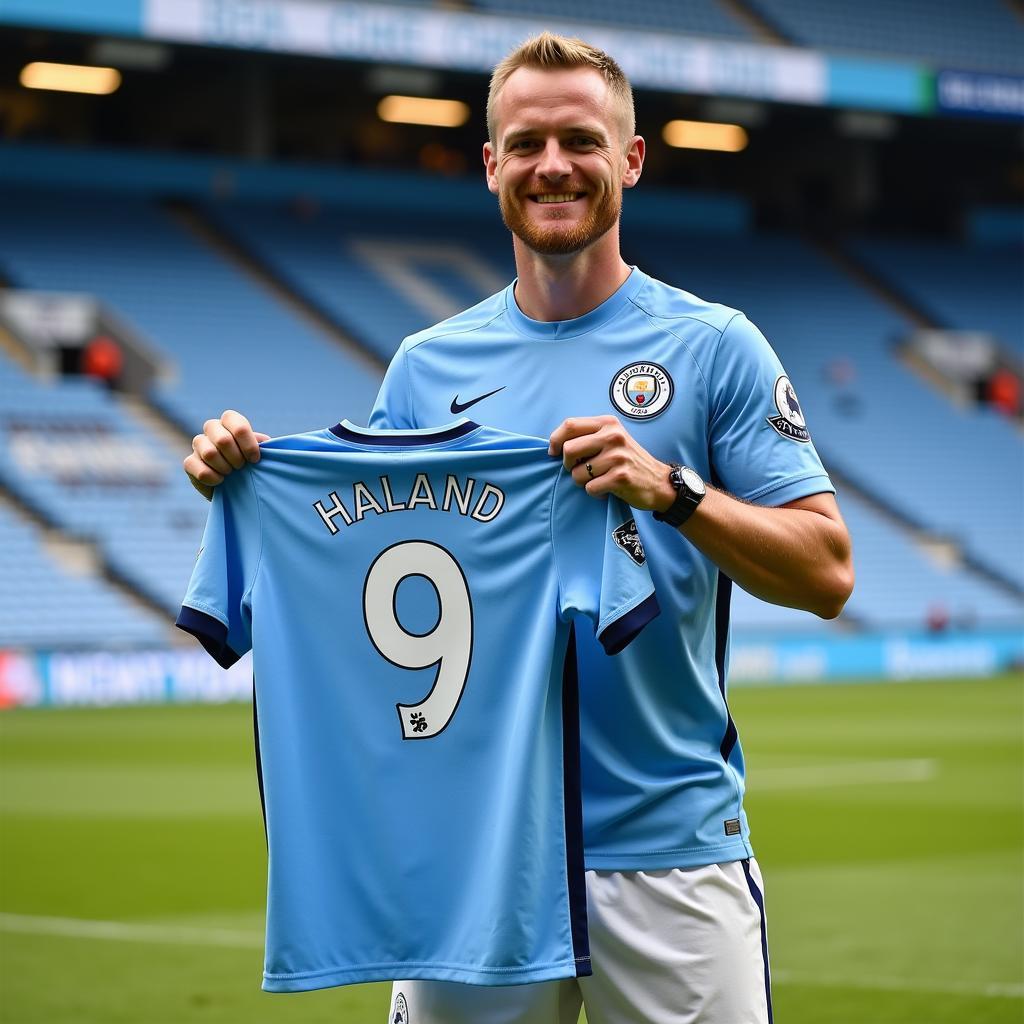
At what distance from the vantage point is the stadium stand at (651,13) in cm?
2817

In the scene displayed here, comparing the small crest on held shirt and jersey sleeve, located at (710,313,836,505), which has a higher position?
jersey sleeve, located at (710,313,836,505)

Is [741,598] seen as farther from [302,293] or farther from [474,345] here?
[474,345]

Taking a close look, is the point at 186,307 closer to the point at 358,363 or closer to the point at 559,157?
the point at 358,363

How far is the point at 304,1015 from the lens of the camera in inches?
261

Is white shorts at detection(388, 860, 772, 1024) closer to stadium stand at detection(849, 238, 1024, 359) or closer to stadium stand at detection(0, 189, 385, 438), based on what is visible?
stadium stand at detection(0, 189, 385, 438)

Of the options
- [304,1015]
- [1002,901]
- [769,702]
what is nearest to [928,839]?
[1002,901]

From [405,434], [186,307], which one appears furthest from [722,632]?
[186,307]

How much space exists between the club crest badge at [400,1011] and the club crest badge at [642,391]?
1.12 meters

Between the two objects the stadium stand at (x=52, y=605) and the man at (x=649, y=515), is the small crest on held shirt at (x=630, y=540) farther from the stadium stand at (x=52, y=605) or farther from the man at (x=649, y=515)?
the stadium stand at (x=52, y=605)

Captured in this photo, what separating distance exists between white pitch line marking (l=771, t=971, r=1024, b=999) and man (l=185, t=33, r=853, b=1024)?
3.96 meters

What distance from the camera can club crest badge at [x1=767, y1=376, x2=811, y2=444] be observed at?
10.4 ft

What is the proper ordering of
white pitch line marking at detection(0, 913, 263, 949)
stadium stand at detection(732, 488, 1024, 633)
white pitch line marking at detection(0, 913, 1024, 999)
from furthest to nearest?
stadium stand at detection(732, 488, 1024, 633)
white pitch line marking at detection(0, 913, 263, 949)
white pitch line marking at detection(0, 913, 1024, 999)

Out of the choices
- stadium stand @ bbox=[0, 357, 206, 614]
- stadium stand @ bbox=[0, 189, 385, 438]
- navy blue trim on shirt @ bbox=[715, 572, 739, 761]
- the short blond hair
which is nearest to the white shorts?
navy blue trim on shirt @ bbox=[715, 572, 739, 761]

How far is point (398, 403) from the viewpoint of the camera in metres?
3.55
